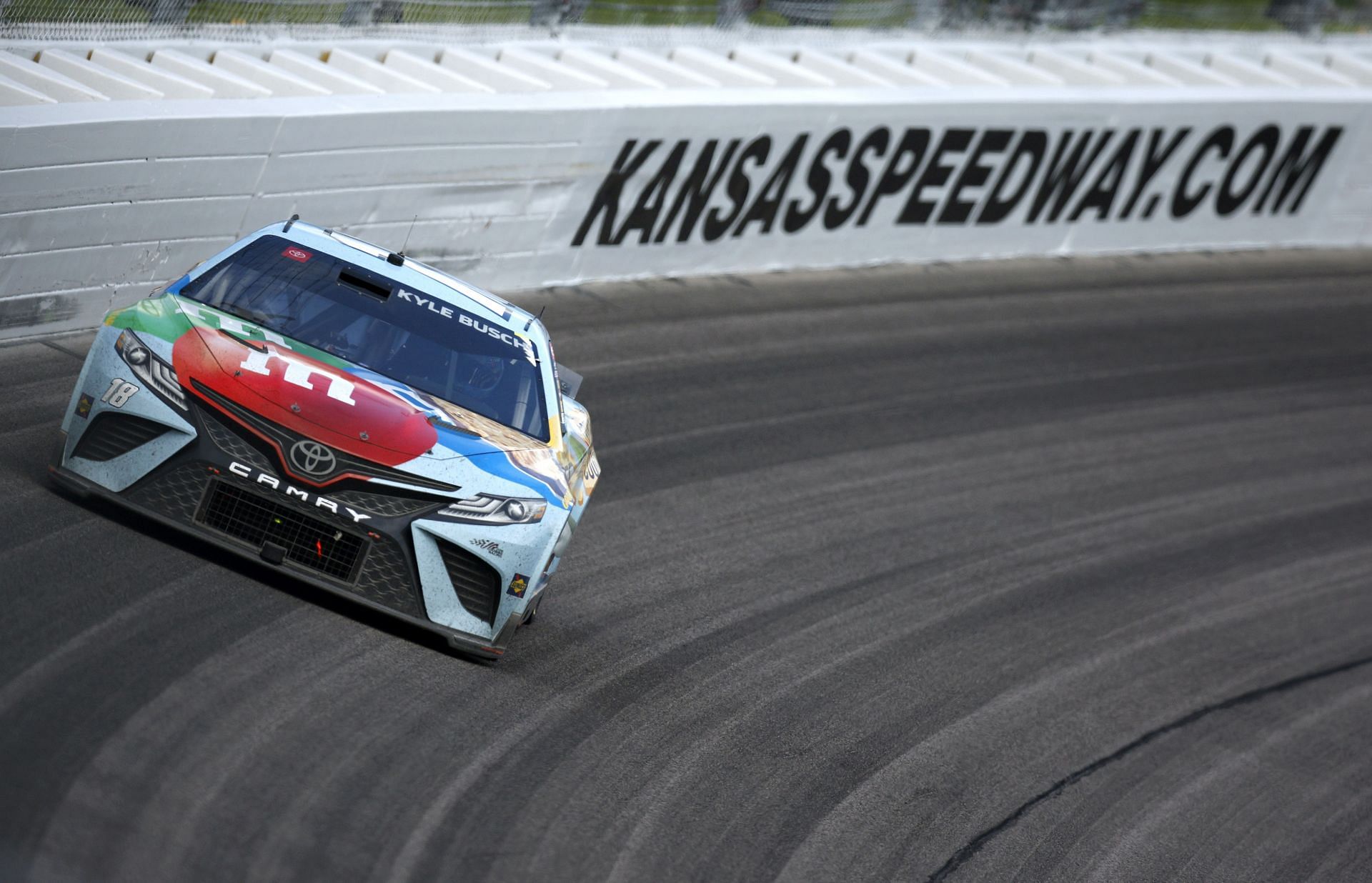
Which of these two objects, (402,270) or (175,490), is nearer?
(175,490)

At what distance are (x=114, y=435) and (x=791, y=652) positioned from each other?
3498 mm

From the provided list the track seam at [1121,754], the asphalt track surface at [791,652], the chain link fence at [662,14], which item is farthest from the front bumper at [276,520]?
the chain link fence at [662,14]

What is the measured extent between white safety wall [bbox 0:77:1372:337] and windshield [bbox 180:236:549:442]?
7.50 ft

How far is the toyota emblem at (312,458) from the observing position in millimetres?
6285

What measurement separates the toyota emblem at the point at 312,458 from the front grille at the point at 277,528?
18 centimetres

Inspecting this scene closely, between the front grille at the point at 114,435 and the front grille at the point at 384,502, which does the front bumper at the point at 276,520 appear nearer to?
the front grille at the point at 384,502

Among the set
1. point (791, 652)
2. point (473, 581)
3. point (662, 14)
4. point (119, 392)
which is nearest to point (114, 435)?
point (119, 392)

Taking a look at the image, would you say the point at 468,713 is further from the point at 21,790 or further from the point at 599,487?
the point at 599,487

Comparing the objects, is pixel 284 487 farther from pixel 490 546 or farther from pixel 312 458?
pixel 490 546

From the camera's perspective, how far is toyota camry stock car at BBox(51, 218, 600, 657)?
249 inches

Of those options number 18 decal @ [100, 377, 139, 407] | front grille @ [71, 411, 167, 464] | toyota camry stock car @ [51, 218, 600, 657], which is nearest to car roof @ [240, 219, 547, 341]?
toyota camry stock car @ [51, 218, 600, 657]

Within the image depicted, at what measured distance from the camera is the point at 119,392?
6.42 meters

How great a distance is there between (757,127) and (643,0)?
2417 millimetres

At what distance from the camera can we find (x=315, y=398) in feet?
21.1
